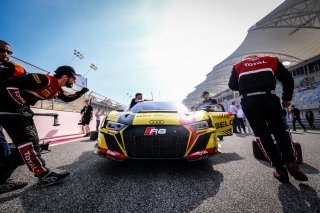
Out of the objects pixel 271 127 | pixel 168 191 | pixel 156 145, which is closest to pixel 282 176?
pixel 271 127

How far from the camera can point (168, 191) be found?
183 cm

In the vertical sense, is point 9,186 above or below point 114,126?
below

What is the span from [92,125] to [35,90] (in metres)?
11.2

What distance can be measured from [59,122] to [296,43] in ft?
112

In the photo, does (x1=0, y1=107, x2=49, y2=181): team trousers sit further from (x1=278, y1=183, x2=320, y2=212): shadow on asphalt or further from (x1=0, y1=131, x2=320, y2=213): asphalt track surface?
(x1=278, y1=183, x2=320, y2=212): shadow on asphalt

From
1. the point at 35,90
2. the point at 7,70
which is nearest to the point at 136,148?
the point at 35,90

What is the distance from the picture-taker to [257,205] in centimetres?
151

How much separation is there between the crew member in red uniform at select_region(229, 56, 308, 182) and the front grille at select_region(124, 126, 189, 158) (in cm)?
96

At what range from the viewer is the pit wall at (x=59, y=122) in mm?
6797

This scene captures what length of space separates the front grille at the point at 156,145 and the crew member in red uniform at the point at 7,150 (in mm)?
1185

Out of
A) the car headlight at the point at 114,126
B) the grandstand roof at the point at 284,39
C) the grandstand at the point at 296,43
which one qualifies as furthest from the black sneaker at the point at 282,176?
the grandstand roof at the point at 284,39

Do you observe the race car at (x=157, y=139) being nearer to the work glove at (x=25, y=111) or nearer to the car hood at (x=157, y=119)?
the car hood at (x=157, y=119)

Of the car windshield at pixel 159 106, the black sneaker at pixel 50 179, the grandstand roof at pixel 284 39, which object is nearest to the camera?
the black sneaker at pixel 50 179

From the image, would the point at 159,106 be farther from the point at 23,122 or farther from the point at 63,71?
the point at 23,122
